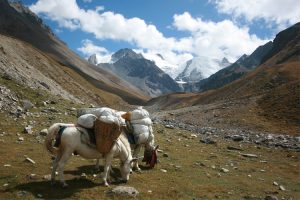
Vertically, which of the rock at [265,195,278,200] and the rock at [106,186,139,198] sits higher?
the rock at [106,186,139,198]

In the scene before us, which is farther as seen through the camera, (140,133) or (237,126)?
(237,126)

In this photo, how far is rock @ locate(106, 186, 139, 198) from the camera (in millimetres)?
15375

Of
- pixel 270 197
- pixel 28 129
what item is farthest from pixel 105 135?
pixel 28 129

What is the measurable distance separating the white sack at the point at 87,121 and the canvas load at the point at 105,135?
0.21 meters

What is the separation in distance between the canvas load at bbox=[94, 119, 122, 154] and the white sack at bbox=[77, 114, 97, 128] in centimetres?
21

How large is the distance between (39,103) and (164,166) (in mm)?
15248

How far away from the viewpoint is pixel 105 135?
1648 centimetres

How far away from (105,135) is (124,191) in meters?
2.38

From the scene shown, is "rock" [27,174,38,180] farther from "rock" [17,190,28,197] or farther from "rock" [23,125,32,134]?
"rock" [23,125,32,134]

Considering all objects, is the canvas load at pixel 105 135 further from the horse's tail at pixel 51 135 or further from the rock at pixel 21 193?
the rock at pixel 21 193

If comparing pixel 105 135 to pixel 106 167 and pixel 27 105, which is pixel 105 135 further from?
pixel 27 105

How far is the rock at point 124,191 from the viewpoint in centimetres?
1538

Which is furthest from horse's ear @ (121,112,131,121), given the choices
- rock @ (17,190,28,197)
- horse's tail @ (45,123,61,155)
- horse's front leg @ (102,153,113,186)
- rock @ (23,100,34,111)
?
rock @ (23,100,34,111)

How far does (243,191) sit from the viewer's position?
727 inches
